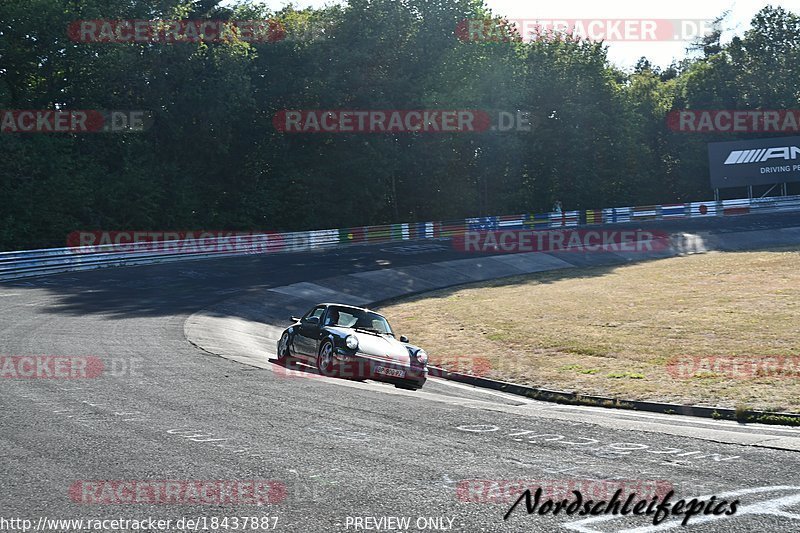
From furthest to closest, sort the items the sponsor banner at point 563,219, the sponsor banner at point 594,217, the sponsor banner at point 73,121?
the sponsor banner at point 594,217 < the sponsor banner at point 563,219 < the sponsor banner at point 73,121

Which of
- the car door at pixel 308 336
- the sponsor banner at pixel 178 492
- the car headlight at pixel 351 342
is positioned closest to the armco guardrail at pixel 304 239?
the car door at pixel 308 336

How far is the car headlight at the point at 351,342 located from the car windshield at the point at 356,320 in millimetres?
1010

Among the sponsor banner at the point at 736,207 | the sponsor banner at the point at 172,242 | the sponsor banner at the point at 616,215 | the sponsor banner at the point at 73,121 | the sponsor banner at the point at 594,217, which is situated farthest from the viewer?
the sponsor banner at the point at 736,207

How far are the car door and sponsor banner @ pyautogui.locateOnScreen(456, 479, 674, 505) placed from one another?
9646 mm

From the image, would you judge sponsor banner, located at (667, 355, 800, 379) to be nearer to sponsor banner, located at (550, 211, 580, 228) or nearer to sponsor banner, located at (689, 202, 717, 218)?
sponsor banner, located at (550, 211, 580, 228)

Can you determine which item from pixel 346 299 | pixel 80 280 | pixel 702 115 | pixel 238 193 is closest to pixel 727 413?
pixel 346 299

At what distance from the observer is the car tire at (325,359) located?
17.0 meters

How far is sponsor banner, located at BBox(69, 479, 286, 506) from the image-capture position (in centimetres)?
775

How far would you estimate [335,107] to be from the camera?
58.8 metres

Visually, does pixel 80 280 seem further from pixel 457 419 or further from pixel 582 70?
pixel 582 70

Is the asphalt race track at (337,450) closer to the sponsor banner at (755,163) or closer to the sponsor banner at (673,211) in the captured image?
the sponsor banner at (673,211)

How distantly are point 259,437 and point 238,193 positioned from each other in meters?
48.9

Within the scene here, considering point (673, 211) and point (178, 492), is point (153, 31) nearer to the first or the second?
point (673, 211)

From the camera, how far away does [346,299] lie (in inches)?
1312
